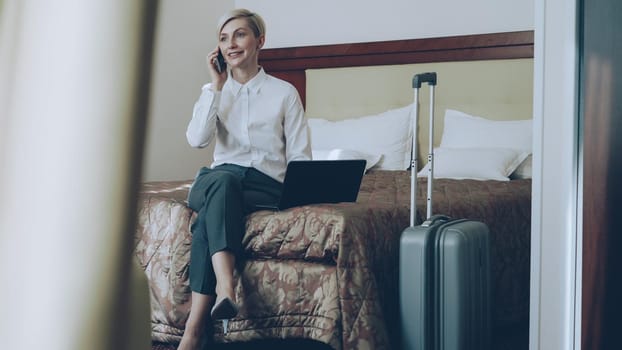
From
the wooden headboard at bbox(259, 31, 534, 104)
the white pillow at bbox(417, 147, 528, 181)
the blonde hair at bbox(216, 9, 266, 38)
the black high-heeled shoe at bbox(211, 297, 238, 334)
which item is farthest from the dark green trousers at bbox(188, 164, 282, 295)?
the wooden headboard at bbox(259, 31, 534, 104)

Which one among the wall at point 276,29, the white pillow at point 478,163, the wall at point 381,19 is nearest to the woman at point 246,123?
the white pillow at point 478,163

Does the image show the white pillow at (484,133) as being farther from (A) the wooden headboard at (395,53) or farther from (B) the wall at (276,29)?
(B) the wall at (276,29)

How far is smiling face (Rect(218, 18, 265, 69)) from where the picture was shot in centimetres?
262

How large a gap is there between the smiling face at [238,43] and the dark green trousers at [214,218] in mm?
442

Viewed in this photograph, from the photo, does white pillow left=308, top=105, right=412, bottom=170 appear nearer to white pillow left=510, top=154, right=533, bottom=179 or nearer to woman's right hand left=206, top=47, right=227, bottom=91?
white pillow left=510, top=154, right=533, bottom=179

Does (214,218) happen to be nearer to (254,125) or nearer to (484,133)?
(254,125)

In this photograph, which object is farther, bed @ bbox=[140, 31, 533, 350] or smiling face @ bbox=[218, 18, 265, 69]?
smiling face @ bbox=[218, 18, 265, 69]

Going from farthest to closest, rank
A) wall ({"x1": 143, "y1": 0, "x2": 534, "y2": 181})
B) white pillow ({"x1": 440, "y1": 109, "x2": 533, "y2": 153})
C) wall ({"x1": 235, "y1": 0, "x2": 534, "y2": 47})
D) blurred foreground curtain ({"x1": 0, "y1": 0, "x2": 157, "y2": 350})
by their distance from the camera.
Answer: wall ({"x1": 143, "y1": 0, "x2": 534, "y2": 181})
wall ({"x1": 235, "y1": 0, "x2": 534, "y2": 47})
white pillow ({"x1": 440, "y1": 109, "x2": 533, "y2": 153})
blurred foreground curtain ({"x1": 0, "y1": 0, "x2": 157, "y2": 350})

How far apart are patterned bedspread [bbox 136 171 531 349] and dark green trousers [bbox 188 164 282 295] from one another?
62 millimetres

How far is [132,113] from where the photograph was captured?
0.44ft

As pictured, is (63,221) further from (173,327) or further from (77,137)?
(173,327)

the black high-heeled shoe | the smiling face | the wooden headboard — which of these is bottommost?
the black high-heeled shoe

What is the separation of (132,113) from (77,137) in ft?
0.04

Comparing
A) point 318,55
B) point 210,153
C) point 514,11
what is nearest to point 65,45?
point 514,11
